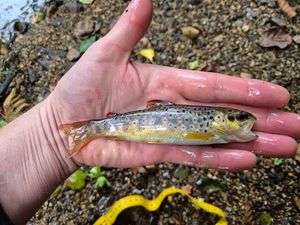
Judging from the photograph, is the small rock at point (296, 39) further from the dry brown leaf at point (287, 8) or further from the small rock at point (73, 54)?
the small rock at point (73, 54)

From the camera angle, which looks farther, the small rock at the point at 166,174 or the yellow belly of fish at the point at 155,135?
the small rock at the point at 166,174

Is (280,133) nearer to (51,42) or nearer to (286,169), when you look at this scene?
(286,169)

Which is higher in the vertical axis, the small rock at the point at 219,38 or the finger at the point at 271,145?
the small rock at the point at 219,38

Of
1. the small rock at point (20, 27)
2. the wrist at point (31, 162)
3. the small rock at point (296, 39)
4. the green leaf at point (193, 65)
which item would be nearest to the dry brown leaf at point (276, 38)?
the small rock at point (296, 39)

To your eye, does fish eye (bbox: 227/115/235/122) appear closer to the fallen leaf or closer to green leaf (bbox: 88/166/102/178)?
green leaf (bbox: 88/166/102/178)

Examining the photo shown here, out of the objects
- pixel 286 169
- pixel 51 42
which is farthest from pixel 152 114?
pixel 51 42

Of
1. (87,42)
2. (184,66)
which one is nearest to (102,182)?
(184,66)

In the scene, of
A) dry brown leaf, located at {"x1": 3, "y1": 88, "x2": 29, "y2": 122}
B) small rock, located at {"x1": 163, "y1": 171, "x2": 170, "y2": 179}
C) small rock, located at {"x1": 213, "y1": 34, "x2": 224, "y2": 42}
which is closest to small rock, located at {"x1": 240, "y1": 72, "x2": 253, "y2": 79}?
small rock, located at {"x1": 213, "y1": 34, "x2": 224, "y2": 42}
